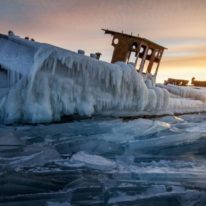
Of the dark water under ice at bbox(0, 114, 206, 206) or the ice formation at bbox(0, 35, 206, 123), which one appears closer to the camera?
the dark water under ice at bbox(0, 114, 206, 206)

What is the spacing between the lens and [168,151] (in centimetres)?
498

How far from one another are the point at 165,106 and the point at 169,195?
635cm

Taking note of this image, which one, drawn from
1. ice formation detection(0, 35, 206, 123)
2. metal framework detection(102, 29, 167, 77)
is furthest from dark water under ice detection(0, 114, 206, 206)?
metal framework detection(102, 29, 167, 77)

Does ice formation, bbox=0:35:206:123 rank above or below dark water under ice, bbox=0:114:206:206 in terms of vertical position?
above

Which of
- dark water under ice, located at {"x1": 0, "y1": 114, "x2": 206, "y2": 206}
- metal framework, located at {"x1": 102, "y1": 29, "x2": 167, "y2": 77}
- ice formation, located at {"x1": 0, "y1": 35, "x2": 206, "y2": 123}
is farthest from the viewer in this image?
metal framework, located at {"x1": 102, "y1": 29, "x2": 167, "y2": 77}

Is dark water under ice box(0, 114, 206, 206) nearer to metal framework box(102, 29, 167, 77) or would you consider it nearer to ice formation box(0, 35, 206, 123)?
ice formation box(0, 35, 206, 123)

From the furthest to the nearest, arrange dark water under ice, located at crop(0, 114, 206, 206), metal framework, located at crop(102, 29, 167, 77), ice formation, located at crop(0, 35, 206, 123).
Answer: metal framework, located at crop(102, 29, 167, 77) → ice formation, located at crop(0, 35, 206, 123) → dark water under ice, located at crop(0, 114, 206, 206)

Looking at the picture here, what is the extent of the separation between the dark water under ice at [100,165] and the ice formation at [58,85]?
1.39 feet

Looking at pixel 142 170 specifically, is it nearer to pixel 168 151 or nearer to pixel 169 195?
pixel 169 195

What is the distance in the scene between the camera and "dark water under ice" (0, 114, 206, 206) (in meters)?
2.99

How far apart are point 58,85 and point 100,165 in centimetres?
265

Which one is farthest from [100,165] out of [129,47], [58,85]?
[129,47]

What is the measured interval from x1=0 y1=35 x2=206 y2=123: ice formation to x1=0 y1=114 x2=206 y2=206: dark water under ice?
0.42 metres

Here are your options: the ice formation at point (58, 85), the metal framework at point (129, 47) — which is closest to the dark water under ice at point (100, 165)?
the ice formation at point (58, 85)
